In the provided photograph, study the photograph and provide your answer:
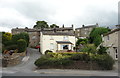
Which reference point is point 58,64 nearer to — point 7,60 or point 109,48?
point 7,60

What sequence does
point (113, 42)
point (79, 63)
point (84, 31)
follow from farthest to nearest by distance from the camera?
point (84, 31), point (113, 42), point (79, 63)

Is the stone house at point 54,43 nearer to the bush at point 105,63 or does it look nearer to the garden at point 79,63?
the garden at point 79,63

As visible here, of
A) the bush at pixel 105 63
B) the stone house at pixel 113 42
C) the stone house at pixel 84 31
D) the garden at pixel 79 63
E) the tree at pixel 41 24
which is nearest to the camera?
the bush at pixel 105 63

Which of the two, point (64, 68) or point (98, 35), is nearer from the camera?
→ point (64, 68)

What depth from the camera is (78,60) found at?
56.1ft

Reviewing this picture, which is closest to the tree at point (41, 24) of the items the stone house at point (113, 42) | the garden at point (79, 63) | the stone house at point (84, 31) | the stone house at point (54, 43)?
the stone house at point (84, 31)

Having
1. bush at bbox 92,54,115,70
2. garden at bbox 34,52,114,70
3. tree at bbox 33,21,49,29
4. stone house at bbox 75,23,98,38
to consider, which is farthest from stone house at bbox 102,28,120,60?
tree at bbox 33,21,49,29

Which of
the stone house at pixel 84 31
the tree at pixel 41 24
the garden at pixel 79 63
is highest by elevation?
the tree at pixel 41 24

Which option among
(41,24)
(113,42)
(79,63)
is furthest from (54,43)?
(41,24)

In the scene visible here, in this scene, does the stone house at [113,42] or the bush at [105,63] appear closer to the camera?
the bush at [105,63]

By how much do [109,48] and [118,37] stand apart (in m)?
4.06

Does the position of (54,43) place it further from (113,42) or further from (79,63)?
(79,63)

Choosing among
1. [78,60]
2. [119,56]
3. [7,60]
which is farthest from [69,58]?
[119,56]

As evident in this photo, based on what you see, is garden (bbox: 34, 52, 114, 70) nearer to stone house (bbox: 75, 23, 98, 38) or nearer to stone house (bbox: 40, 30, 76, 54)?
stone house (bbox: 40, 30, 76, 54)
